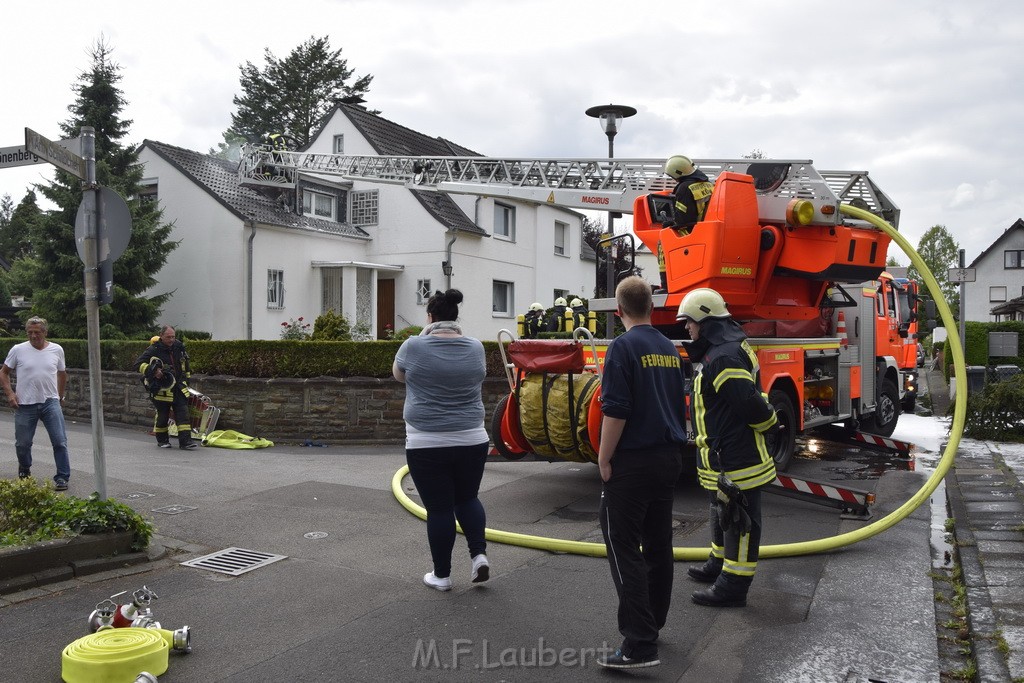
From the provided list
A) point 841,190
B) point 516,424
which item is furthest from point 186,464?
point 841,190

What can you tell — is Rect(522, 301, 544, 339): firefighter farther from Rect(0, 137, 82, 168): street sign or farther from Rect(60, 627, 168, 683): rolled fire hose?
Rect(60, 627, 168, 683): rolled fire hose

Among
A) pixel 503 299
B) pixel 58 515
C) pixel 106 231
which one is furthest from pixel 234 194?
pixel 58 515

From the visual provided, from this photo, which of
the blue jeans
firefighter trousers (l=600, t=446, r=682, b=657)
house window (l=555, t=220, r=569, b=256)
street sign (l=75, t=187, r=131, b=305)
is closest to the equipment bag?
the blue jeans

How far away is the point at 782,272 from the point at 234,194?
18.7 m

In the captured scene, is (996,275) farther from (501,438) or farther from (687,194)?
(501,438)

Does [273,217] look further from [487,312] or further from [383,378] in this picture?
[383,378]

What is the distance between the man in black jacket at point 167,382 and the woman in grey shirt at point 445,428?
761 cm

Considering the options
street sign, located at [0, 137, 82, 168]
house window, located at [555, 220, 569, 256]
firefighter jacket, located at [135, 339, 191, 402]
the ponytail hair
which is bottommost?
firefighter jacket, located at [135, 339, 191, 402]

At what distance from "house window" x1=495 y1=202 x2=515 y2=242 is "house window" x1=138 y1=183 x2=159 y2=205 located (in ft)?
34.8

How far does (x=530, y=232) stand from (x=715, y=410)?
24486 millimetres

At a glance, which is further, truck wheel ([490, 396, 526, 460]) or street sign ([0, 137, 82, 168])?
truck wheel ([490, 396, 526, 460])

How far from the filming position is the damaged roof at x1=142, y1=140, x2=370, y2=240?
2247 centimetres

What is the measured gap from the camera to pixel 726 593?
4926 millimetres

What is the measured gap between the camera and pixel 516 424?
7.89m
